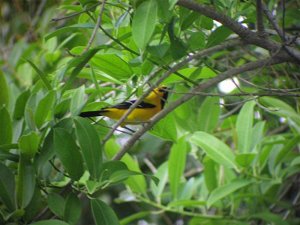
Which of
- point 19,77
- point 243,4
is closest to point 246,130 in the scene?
point 243,4

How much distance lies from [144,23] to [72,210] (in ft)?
2.29

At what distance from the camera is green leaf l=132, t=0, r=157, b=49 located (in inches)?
67.5

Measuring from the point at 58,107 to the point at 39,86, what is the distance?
331 mm

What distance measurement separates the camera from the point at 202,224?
122 inches

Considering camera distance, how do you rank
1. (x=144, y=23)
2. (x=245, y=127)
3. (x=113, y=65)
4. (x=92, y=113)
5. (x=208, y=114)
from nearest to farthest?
(x=144, y=23) → (x=113, y=65) → (x=92, y=113) → (x=245, y=127) → (x=208, y=114)

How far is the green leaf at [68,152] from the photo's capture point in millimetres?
1965

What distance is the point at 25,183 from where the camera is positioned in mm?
2055

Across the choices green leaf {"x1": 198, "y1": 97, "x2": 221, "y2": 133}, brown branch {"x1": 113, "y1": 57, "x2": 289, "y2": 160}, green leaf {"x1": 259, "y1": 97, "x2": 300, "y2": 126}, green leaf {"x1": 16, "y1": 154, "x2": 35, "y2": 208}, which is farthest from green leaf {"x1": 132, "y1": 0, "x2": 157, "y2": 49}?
green leaf {"x1": 198, "y1": 97, "x2": 221, "y2": 133}

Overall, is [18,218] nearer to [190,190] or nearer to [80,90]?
[80,90]

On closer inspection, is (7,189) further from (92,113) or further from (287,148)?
(287,148)

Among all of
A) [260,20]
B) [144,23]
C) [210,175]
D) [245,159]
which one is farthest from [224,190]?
[144,23]

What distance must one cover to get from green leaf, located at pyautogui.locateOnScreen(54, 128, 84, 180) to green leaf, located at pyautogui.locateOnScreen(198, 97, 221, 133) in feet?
3.82

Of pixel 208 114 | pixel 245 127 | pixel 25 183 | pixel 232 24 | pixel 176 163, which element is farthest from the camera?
pixel 208 114

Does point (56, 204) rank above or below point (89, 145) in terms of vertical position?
below
